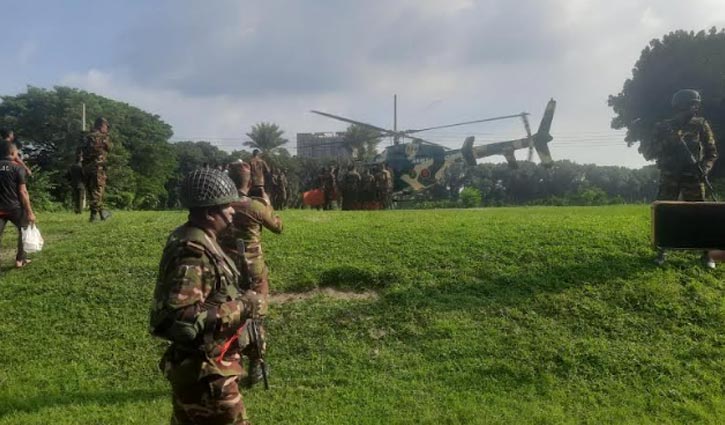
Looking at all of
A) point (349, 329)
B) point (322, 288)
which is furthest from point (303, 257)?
point (349, 329)

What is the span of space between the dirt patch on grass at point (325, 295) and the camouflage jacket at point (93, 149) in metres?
5.76

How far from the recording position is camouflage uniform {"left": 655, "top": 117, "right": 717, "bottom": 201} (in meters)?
8.07

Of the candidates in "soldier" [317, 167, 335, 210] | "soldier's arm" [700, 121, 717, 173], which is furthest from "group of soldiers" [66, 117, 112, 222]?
"soldier" [317, 167, 335, 210]

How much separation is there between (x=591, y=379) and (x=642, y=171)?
60.5 metres

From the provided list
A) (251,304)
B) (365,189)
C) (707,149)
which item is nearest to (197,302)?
(251,304)

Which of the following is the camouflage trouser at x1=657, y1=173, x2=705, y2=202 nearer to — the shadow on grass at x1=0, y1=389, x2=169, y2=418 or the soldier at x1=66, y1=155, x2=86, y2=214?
the shadow on grass at x1=0, y1=389, x2=169, y2=418

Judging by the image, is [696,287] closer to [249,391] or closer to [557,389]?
[557,389]

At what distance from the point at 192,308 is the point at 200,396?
1.63ft

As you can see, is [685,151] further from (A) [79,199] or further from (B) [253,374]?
(A) [79,199]

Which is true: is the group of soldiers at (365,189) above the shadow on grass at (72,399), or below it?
above

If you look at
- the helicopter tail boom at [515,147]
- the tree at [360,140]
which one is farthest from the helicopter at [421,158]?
the tree at [360,140]

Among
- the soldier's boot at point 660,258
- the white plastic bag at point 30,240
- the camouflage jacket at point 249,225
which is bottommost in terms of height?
the soldier's boot at point 660,258

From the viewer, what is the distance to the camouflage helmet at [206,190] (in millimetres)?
3082

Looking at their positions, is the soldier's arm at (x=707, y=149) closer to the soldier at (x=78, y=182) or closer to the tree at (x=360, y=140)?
the soldier at (x=78, y=182)
